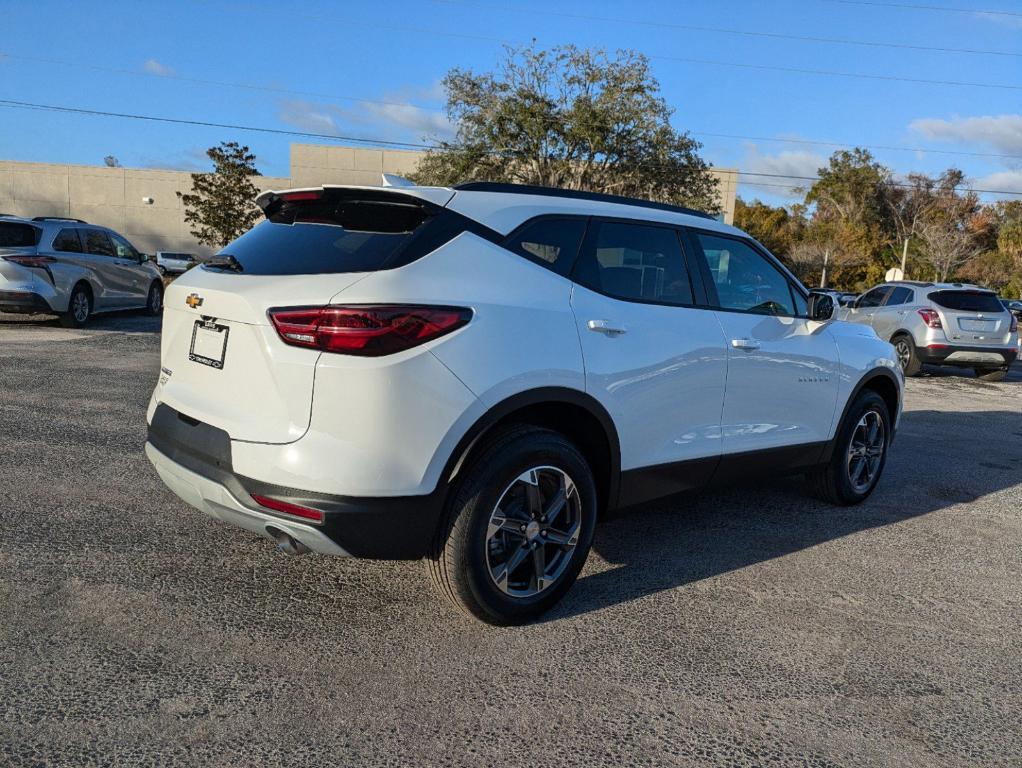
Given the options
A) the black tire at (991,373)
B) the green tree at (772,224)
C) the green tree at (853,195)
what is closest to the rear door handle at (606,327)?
the black tire at (991,373)

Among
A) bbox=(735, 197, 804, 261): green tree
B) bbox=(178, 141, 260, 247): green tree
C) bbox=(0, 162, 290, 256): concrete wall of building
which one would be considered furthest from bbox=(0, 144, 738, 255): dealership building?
bbox=(735, 197, 804, 261): green tree

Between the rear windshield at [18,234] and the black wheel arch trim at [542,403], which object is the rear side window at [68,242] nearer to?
the rear windshield at [18,234]

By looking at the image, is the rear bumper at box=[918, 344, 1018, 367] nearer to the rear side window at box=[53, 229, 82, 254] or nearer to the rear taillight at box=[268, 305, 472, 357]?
the rear taillight at box=[268, 305, 472, 357]

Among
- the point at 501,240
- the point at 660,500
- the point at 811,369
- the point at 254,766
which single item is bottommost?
the point at 254,766

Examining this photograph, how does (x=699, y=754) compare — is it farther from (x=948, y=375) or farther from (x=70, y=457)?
(x=948, y=375)

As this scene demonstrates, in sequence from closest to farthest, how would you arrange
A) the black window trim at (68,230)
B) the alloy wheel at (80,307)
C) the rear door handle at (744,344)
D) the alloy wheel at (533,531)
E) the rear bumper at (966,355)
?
the alloy wheel at (533,531) < the rear door handle at (744,344) < the black window trim at (68,230) < the alloy wheel at (80,307) < the rear bumper at (966,355)

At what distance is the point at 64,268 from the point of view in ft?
42.7

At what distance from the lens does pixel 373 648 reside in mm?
3238

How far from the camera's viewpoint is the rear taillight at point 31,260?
485 inches

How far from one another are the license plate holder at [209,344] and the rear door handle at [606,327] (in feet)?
4.88

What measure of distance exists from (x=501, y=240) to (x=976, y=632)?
2711 mm

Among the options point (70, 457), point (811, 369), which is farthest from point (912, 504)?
point (70, 457)

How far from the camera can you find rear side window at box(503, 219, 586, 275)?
350cm

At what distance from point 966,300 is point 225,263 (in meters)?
13.9
